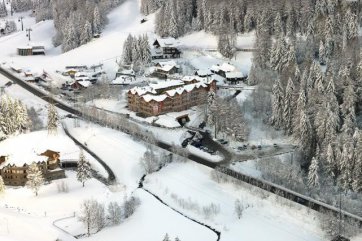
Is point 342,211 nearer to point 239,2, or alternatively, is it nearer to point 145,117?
point 145,117

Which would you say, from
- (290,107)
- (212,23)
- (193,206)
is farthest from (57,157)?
(212,23)

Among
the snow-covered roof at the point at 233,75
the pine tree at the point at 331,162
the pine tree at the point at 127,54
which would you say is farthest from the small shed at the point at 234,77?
the pine tree at the point at 331,162

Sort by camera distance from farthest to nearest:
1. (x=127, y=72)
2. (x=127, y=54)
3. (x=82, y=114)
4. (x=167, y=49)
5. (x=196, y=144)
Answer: (x=167, y=49) < (x=127, y=54) < (x=127, y=72) < (x=82, y=114) < (x=196, y=144)

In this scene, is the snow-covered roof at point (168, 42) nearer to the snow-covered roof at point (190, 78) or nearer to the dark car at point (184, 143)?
the snow-covered roof at point (190, 78)

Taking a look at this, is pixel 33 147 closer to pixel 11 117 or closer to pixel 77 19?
pixel 11 117

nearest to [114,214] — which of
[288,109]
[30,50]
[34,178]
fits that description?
[34,178]

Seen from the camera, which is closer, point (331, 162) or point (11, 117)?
point (331, 162)

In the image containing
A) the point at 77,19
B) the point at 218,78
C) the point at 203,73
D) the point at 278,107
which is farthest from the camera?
the point at 77,19
